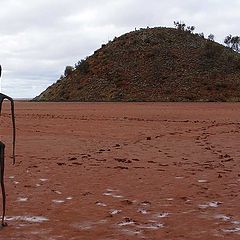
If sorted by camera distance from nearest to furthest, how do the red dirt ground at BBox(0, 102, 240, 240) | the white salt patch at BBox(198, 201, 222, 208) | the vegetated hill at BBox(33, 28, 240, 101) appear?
the red dirt ground at BBox(0, 102, 240, 240) < the white salt patch at BBox(198, 201, 222, 208) < the vegetated hill at BBox(33, 28, 240, 101)

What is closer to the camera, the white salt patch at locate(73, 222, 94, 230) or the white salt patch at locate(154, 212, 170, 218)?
the white salt patch at locate(73, 222, 94, 230)

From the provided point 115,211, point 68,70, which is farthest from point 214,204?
point 68,70

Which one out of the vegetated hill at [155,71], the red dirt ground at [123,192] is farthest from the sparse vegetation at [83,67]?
the red dirt ground at [123,192]

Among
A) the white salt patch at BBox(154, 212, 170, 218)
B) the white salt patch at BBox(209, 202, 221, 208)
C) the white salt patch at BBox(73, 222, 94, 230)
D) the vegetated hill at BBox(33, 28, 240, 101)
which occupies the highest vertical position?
the vegetated hill at BBox(33, 28, 240, 101)

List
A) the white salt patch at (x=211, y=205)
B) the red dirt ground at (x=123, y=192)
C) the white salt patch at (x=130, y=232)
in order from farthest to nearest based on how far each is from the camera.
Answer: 1. the white salt patch at (x=211, y=205)
2. the red dirt ground at (x=123, y=192)
3. the white salt patch at (x=130, y=232)

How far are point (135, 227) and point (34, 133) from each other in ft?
45.1

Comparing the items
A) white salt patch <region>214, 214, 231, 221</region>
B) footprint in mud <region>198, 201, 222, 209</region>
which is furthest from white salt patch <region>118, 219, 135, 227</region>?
footprint in mud <region>198, 201, 222, 209</region>

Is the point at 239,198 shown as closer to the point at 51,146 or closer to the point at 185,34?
the point at 51,146

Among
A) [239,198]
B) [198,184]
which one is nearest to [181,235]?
[239,198]

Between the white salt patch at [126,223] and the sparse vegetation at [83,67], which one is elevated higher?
the sparse vegetation at [83,67]

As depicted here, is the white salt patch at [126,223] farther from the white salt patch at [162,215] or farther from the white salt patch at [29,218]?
the white salt patch at [29,218]

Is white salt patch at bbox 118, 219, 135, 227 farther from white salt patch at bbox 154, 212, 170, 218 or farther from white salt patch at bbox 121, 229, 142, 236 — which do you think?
white salt patch at bbox 154, 212, 170, 218

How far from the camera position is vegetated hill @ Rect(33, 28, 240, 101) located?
64.8 meters

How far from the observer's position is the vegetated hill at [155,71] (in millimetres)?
64812
